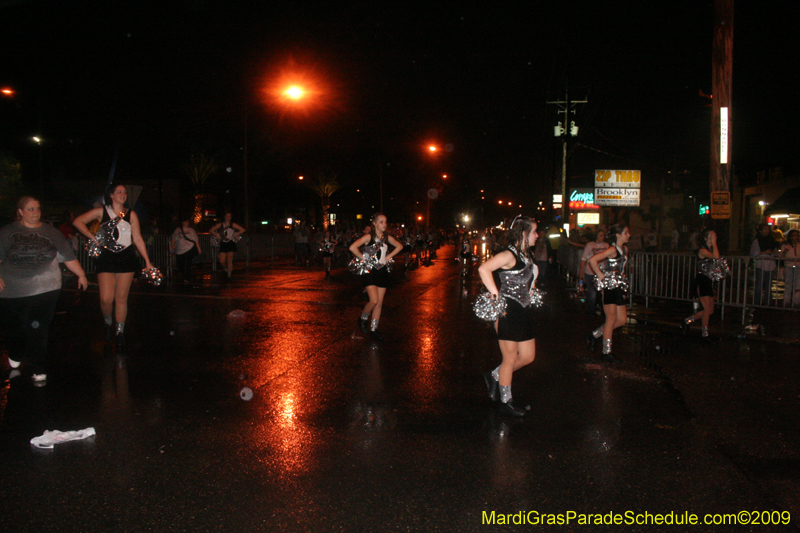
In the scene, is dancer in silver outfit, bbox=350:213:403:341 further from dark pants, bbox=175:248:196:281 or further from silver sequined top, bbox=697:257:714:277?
dark pants, bbox=175:248:196:281

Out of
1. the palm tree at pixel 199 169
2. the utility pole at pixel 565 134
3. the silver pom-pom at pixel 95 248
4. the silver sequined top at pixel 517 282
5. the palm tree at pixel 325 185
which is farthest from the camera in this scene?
the palm tree at pixel 325 185

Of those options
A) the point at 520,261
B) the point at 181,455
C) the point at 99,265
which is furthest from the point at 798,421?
the point at 99,265

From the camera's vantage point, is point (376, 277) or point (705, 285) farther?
point (705, 285)

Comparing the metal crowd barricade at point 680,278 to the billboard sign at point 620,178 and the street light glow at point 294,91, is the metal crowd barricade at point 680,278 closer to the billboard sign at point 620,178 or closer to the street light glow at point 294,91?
the street light glow at point 294,91

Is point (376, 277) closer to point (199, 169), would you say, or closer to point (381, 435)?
point (381, 435)

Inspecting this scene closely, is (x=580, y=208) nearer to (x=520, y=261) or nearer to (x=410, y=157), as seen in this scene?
(x=410, y=157)

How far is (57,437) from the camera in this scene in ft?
14.0

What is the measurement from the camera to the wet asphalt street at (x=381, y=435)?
3.38 meters

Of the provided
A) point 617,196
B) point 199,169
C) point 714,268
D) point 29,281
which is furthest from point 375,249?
point 199,169

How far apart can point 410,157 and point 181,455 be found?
2064 inches

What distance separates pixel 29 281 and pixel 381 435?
148 inches

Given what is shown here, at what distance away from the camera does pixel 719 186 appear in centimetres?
1170

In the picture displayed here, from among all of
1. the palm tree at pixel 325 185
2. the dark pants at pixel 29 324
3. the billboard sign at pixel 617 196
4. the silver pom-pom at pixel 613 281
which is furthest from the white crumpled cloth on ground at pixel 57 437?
the palm tree at pixel 325 185

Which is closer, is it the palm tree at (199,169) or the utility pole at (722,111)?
the utility pole at (722,111)
